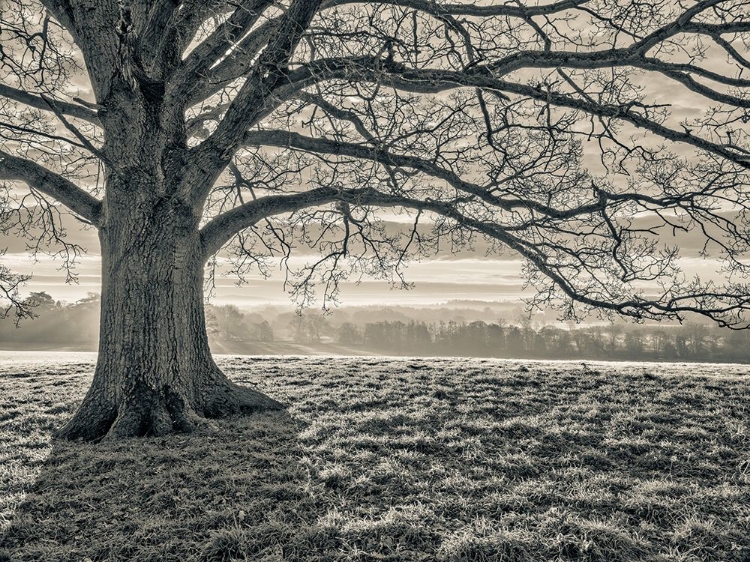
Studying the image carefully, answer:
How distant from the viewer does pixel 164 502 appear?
429 centimetres

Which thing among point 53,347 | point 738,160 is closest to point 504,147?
point 738,160

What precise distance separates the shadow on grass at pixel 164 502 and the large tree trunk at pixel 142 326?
1.74ft

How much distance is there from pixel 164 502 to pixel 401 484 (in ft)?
7.27

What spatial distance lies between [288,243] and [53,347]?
90846 millimetres

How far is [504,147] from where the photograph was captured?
26.8ft

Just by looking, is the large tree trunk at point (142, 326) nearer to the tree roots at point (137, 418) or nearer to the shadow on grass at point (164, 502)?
the tree roots at point (137, 418)

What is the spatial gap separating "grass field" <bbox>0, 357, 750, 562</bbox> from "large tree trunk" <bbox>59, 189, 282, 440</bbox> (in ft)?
1.73

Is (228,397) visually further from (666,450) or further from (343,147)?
(666,450)

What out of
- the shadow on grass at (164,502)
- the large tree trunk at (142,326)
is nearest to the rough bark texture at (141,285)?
the large tree trunk at (142,326)

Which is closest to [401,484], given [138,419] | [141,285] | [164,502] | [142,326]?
[164,502]

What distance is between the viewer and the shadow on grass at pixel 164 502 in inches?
139

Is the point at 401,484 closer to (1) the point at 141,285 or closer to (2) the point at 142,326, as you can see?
(2) the point at 142,326

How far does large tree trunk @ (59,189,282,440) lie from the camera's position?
647 centimetres

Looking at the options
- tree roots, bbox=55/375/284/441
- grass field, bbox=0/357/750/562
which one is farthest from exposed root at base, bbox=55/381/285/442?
grass field, bbox=0/357/750/562
